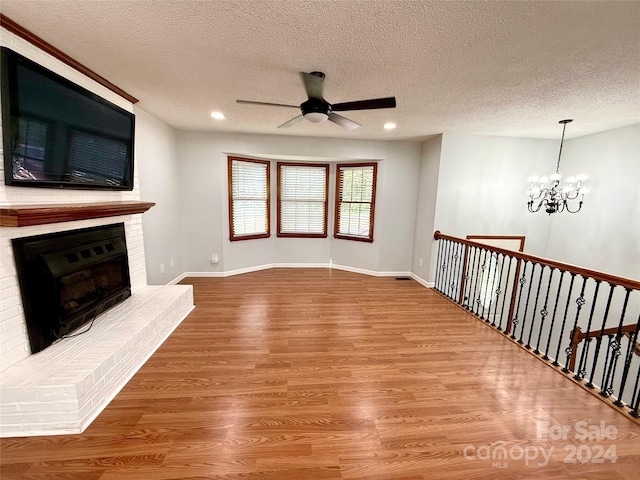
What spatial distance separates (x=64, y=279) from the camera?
192 cm

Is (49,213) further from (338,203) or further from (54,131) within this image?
(338,203)

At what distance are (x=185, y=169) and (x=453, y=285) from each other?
15.9 ft

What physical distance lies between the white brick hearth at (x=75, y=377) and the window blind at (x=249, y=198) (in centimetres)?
264

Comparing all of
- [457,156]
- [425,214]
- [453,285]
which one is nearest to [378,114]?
[457,156]

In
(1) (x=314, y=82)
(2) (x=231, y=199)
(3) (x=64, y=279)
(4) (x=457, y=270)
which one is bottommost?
(4) (x=457, y=270)

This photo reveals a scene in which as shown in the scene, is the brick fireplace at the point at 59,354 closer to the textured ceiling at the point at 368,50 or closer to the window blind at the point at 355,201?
the textured ceiling at the point at 368,50

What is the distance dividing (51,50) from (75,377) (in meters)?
2.36

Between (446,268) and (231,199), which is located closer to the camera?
(446,268)

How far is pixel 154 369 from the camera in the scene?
2133 mm

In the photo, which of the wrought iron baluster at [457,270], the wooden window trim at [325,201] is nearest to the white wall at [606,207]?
the wrought iron baluster at [457,270]

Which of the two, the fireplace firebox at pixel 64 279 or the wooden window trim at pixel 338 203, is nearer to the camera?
the fireplace firebox at pixel 64 279

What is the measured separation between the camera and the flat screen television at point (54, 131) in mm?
1588

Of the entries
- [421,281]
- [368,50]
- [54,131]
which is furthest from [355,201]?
[54,131]

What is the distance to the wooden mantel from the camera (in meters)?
1.51
